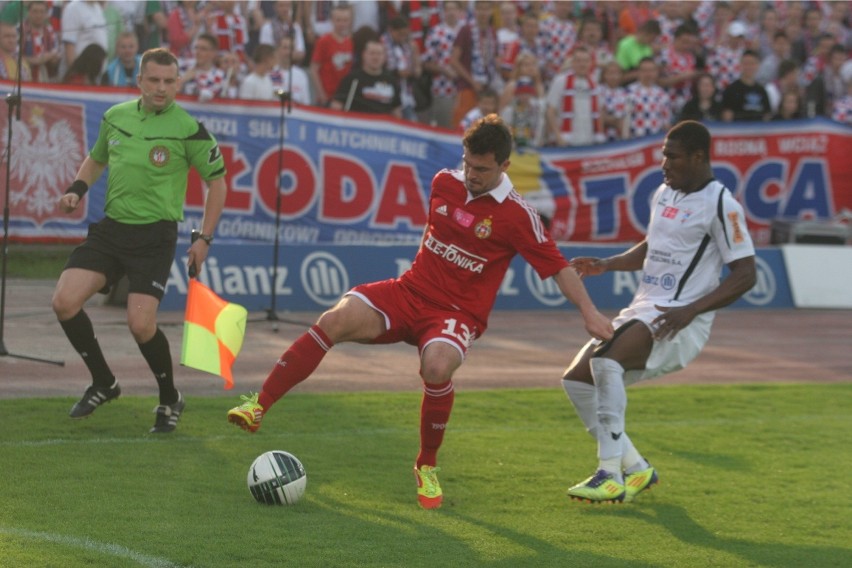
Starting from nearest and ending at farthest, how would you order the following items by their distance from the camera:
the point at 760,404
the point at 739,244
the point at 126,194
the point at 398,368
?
the point at 739,244 → the point at 126,194 → the point at 760,404 → the point at 398,368

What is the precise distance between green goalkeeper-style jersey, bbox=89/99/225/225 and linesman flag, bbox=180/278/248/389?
0.74 m

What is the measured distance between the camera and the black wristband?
830 centimetres

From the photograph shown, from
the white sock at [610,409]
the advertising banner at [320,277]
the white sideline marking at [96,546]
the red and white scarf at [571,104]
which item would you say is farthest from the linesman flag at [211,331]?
the red and white scarf at [571,104]

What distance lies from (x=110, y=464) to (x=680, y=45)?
45.9ft

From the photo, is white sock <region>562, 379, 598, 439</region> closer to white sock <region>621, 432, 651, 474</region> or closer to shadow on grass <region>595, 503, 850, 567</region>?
white sock <region>621, 432, 651, 474</region>

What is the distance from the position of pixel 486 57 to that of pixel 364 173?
2.80 metres

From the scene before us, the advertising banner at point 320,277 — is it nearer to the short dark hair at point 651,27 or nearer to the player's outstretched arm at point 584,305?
the short dark hair at point 651,27

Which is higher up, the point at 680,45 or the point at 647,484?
the point at 680,45

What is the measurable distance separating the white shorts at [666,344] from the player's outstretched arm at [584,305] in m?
0.61

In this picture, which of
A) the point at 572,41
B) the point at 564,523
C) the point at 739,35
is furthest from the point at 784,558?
the point at 739,35

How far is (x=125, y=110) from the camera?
28.1ft

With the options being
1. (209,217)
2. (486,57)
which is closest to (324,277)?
(486,57)

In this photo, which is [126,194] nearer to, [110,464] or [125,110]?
[125,110]

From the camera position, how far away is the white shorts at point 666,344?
25.1 ft
